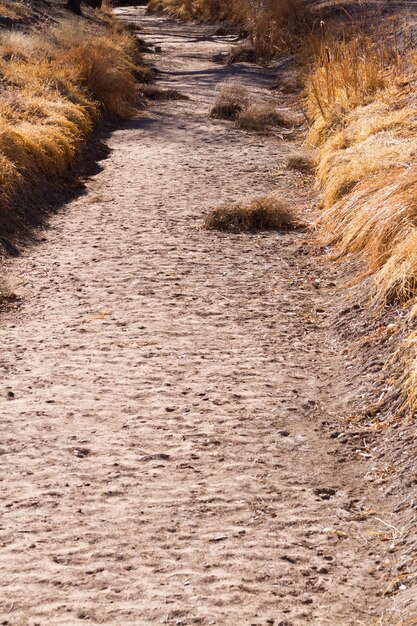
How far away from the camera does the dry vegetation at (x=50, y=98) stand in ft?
31.9

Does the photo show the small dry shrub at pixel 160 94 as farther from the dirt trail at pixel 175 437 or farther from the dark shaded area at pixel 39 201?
the dirt trail at pixel 175 437

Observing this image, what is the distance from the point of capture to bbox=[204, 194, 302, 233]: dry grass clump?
8766 mm

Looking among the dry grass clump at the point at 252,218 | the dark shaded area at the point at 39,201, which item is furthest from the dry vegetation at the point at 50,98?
the dry grass clump at the point at 252,218

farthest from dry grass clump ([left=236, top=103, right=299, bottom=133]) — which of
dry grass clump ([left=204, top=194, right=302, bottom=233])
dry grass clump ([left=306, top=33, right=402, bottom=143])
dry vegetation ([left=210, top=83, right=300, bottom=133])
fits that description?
dry grass clump ([left=204, top=194, right=302, bottom=233])

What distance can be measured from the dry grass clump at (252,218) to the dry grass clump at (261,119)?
175 inches

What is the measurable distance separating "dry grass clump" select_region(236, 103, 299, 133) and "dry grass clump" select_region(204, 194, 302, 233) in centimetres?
445

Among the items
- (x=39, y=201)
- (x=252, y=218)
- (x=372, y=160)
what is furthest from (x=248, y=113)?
(x=372, y=160)

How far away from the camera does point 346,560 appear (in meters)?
4.04

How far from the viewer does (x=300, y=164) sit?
10867 mm

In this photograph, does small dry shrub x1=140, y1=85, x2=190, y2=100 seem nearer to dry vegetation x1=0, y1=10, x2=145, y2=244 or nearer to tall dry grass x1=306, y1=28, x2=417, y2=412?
dry vegetation x1=0, y1=10, x2=145, y2=244

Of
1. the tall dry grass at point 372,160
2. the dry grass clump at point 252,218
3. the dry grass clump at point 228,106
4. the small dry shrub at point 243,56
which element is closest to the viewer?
the tall dry grass at point 372,160

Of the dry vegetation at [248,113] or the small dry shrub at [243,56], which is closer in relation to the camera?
the dry vegetation at [248,113]

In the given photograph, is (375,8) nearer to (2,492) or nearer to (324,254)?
(324,254)

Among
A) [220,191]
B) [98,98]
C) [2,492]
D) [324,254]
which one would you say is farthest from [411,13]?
[2,492]
